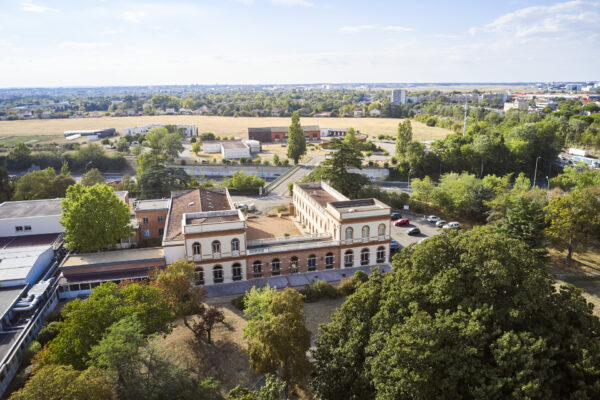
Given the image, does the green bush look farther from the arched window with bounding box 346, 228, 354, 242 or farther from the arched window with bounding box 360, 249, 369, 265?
the arched window with bounding box 360, 249, 369, 265

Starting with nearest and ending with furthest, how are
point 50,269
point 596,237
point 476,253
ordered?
point 476,253
point 50,269
point 596,237

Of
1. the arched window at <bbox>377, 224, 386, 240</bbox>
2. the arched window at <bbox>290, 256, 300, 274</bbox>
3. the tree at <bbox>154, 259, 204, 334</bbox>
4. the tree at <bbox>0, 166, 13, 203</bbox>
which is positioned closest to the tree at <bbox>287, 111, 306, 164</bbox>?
the arched window at <bbox>377, 224, 386, 240</bbox>

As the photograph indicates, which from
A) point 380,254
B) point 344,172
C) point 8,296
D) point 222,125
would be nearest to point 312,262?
point 380,254

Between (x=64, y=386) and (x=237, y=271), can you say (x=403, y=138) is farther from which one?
(x=64, y=386)

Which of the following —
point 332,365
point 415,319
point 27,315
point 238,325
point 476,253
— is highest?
point 476,253

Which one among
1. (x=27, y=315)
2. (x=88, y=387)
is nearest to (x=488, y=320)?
(x=88, y=387)

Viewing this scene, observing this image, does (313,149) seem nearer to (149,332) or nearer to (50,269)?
(50,269)

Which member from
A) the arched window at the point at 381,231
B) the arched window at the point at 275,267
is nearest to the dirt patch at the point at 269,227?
the arched window at the point at 275,267
